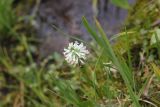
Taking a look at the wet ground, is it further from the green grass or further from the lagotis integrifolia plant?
the lagotis integrifolia plant

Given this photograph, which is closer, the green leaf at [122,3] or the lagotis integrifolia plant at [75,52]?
the lagotis integrifolia plant at [75,52]

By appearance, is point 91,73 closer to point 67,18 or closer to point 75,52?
point 75,52

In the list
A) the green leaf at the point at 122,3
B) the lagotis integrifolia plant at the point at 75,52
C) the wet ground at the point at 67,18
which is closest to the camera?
the lagotis integrifolia plant at the point at 75,52

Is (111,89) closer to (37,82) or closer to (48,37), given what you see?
(37,82)

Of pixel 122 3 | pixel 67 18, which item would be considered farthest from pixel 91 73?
pixel 67 18

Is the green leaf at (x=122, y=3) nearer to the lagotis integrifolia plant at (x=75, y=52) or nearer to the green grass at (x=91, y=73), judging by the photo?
the green grass at (x=91, y=73)

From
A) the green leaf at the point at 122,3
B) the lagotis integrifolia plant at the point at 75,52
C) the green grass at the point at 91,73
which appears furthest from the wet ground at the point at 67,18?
the lagotis integrifolia plant at the point at 75,52

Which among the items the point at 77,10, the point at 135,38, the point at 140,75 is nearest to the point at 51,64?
the point at 77,10

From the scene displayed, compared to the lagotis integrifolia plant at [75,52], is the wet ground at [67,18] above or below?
above

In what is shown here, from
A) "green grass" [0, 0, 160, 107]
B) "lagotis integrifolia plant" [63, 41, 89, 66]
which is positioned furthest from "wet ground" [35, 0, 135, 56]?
"lagotis integrifolia plant" [63, 41, 89, 66]
